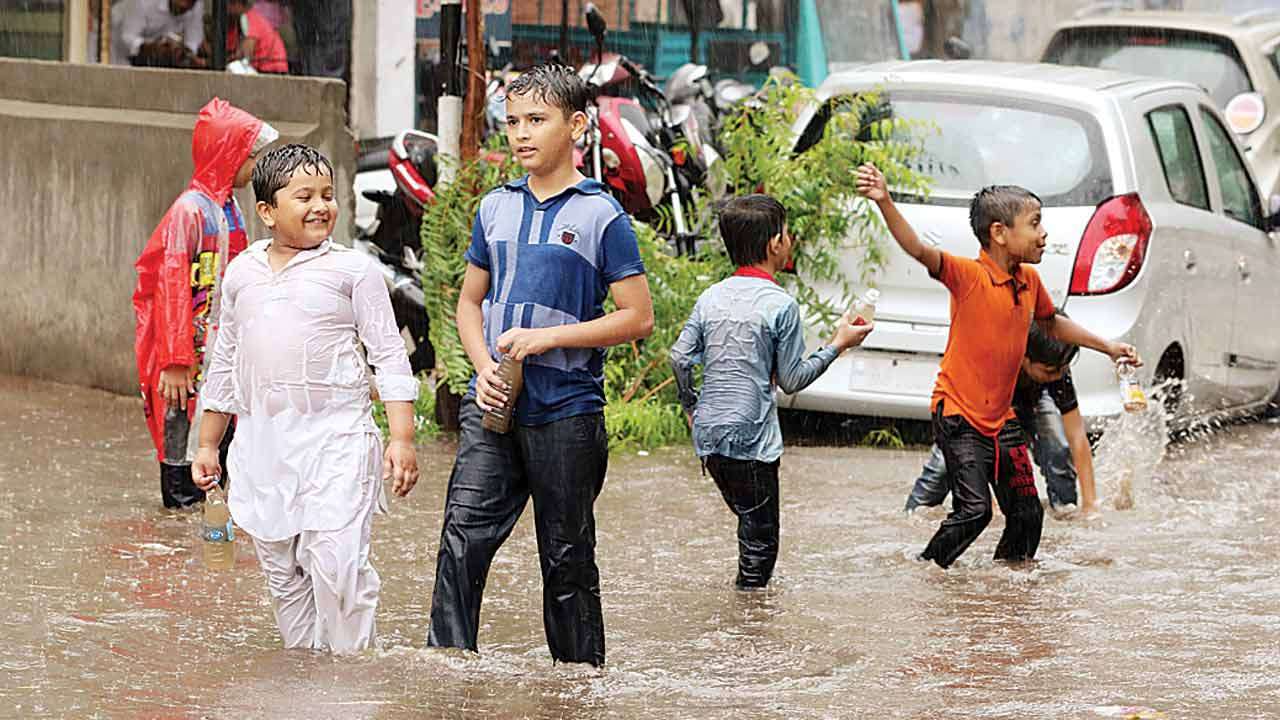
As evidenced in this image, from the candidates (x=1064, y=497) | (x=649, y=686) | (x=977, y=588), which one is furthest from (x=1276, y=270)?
(x=649, y=686)

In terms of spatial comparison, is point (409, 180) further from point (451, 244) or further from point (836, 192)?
point (836, 192)

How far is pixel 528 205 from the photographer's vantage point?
5.70 meters

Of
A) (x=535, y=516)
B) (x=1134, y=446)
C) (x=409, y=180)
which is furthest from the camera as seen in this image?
(x=409, y=180)

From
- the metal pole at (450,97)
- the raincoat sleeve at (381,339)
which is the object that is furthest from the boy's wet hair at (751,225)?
the metal pole at (450,97)

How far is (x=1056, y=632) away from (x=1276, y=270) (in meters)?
5.48

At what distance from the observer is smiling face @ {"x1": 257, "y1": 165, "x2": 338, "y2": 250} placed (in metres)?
5.83

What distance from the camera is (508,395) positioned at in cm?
560

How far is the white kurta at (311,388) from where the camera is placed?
5777 millimetres

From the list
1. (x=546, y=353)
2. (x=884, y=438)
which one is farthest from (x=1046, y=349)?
(x=546, y=353)

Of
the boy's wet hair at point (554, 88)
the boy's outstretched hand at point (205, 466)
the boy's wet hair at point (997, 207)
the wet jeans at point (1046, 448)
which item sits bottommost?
the wet jeans at point (1046, 448)

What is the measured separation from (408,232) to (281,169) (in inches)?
222

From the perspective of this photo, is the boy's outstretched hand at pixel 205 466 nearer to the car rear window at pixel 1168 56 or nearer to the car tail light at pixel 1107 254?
the car tail light at pixel 1107 254

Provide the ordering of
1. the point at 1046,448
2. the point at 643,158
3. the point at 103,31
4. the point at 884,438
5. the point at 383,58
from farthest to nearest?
1. the point at 103,31
2. the point at 383,58
3. the point at 643,158
4. the point at 884,438
5. the point at 1046,448

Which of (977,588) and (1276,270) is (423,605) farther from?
(1276,270)
